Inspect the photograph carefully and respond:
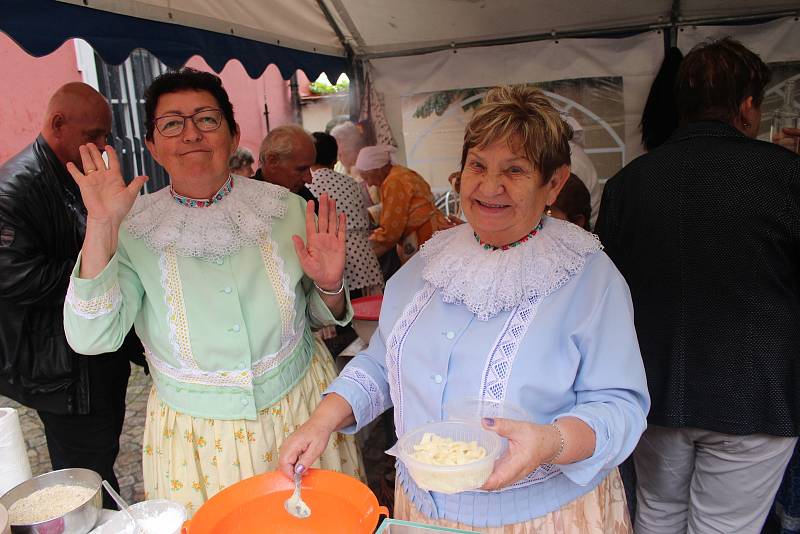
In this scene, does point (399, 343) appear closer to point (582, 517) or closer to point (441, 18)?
point (582, 517)

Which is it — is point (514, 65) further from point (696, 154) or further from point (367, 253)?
point (696, 154)

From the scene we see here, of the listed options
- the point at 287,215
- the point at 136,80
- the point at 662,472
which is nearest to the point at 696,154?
the point at 662,472

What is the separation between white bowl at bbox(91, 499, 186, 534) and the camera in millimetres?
1131

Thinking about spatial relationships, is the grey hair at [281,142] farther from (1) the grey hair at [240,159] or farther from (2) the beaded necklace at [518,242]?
(2) the beaded necklace at [518,242]

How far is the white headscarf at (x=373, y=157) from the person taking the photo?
181 inches

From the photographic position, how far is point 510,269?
1374 mm

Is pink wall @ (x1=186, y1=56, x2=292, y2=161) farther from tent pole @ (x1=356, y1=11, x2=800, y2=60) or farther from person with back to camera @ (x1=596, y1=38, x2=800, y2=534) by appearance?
person with back to camera @ (x1=596, y1=38, x2=800, y2=534)

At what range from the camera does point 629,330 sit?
50.3 inches

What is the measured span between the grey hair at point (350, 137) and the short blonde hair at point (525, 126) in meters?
3.60

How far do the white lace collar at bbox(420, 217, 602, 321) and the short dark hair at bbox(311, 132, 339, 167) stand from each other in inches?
144

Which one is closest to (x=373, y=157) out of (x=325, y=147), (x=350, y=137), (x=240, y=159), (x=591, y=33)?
(x=350, y=137)

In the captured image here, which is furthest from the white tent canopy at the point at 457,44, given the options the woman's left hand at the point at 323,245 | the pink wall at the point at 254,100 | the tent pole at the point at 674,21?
the pink wall at the point at 254,100

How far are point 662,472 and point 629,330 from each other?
1.09 m

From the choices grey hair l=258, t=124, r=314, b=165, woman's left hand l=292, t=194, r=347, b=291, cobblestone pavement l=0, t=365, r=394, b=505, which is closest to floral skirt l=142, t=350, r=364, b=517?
woman's left hand l=292, t=194, r=347, b=291
